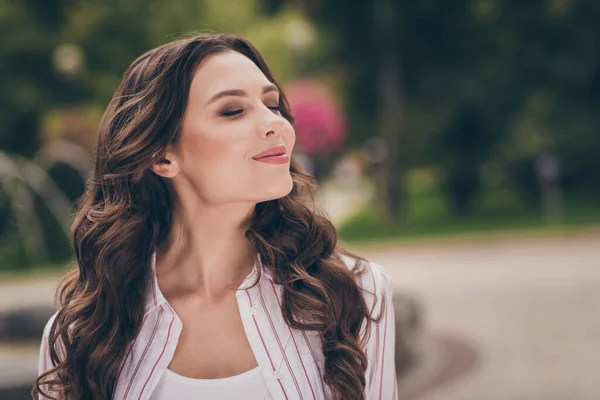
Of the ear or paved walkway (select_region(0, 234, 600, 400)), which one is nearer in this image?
the ear

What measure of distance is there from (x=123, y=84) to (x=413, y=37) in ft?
65.7

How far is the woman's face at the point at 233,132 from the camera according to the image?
82.0 inches

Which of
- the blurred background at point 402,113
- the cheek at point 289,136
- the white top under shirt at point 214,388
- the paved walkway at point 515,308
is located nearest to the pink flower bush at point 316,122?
the blurred background at point 402,113

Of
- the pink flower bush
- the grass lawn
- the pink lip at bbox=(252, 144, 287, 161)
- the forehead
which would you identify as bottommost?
the grass lawn

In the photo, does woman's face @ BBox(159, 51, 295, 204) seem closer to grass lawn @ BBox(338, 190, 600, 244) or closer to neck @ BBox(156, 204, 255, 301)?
neck @ BBox(156, 204, 255, 301)

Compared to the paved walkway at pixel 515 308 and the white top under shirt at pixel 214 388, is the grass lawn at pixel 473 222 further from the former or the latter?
the white top under shirt at pixel 214 388

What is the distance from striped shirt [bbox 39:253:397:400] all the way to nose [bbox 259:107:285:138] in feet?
1.28

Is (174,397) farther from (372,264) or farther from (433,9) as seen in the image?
(433,9)

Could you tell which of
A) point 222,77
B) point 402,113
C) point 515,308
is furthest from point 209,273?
point 402,113

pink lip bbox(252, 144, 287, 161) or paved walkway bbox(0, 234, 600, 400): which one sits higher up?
pink lip bbox(252, 144, 287, 161)

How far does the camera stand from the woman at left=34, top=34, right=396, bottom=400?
2.08 metres

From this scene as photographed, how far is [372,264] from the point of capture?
2248 millimetres

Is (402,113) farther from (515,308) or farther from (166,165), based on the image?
(166,165)

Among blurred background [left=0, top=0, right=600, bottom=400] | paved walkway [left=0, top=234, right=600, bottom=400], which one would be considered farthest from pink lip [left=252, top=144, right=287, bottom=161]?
blurred background [left=0, top=0, right=600, bottom=400]
